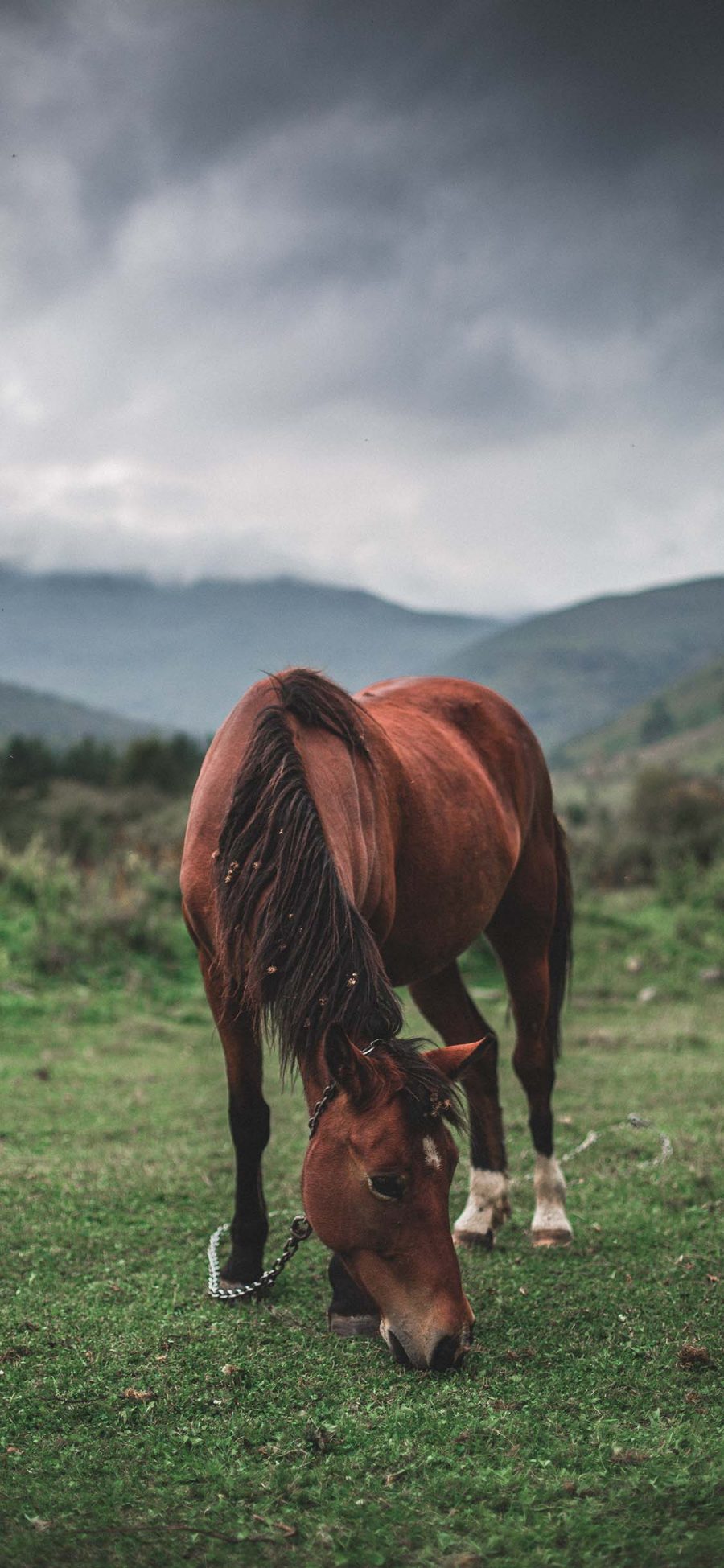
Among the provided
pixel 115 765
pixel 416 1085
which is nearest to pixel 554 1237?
pixel 416 1085

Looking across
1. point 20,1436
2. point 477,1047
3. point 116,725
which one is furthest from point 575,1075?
point 116,725

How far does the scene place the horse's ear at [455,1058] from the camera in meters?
2.94

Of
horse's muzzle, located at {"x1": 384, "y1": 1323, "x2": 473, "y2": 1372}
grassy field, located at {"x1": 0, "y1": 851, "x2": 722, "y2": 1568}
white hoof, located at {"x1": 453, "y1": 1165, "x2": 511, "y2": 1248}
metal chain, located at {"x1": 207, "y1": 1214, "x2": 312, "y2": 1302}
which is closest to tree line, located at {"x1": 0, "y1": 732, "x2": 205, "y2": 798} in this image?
grassy field, located at {"x1": 0, "y1": 851, "x2": 722, "y2": 1568}

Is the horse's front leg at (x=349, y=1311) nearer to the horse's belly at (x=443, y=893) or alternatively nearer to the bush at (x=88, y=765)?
the horse's belly at (x=443, y=893)

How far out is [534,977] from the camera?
5.21m

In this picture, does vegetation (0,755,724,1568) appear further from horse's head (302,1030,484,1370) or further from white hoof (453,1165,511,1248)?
horse's head (302,1030,484,1370)

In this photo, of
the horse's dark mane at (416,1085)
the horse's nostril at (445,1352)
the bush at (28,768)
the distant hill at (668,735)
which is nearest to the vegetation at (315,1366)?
the horse's nostril at (445,1352)

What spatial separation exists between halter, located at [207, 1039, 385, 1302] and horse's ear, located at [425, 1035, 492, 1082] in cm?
15

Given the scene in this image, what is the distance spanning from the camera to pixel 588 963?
11312 mm

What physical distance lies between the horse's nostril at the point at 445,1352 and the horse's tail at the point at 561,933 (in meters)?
2.75

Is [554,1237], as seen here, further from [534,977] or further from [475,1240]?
[534,977]

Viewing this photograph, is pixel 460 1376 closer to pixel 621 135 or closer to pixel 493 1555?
pixel 493 1555

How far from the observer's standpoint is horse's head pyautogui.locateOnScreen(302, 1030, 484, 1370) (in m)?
2.77

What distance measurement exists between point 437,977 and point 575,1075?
3.04m
